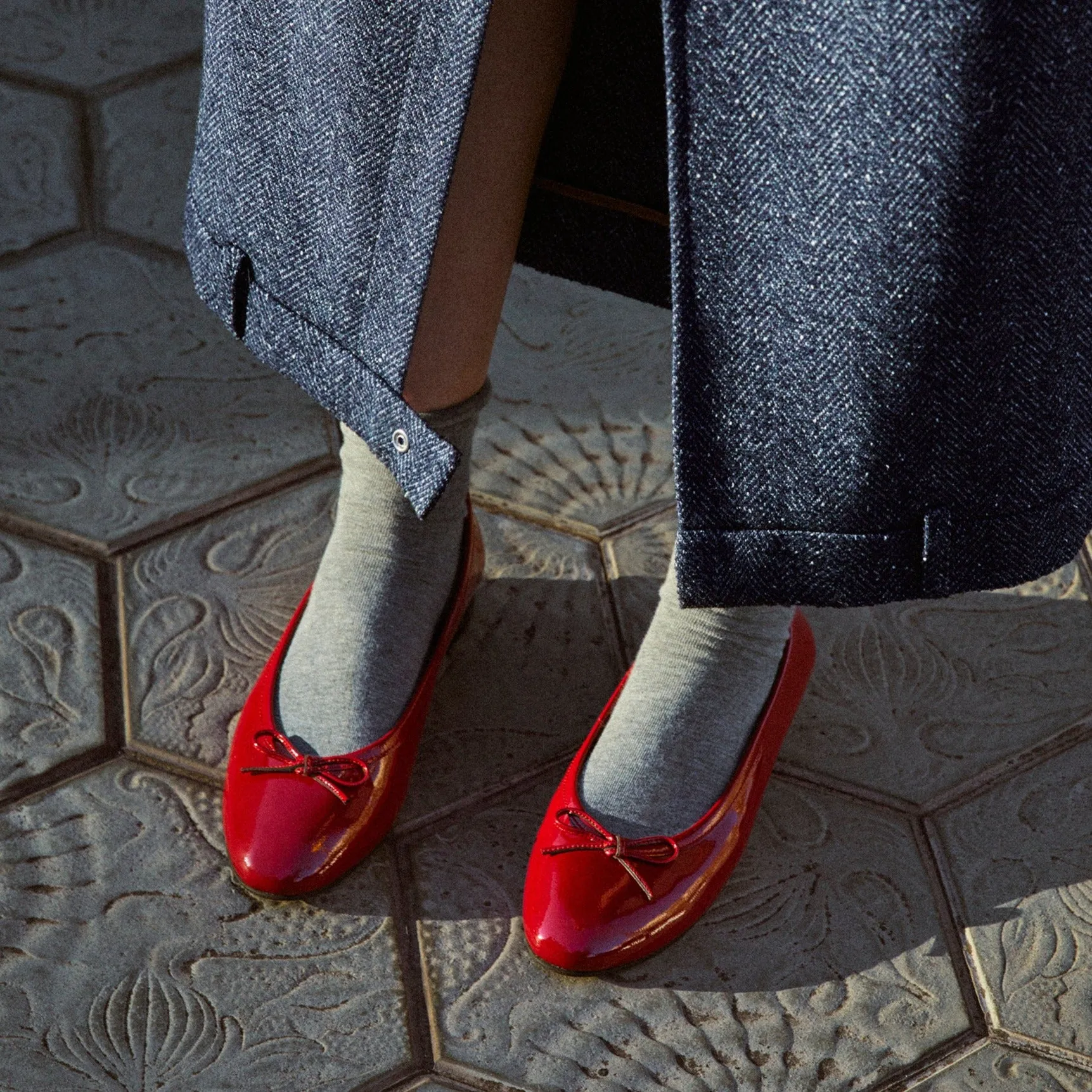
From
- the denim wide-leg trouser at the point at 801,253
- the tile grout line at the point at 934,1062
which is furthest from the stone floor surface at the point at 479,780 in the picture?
the denim wide-leg trouser at the point at 801,253

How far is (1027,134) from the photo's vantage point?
23.3 inches

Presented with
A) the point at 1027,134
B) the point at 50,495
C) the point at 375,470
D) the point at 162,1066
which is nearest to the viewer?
the point at 1027,134

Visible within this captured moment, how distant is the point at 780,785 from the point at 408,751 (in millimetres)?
304

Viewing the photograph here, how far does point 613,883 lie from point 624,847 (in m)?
0.03

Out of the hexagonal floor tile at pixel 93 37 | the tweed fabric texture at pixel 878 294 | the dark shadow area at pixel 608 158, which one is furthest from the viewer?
the hexagonal floor tile at pixel 93 37

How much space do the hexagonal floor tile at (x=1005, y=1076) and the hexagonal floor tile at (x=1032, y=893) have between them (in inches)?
0.7

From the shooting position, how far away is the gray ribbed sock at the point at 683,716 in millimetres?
922

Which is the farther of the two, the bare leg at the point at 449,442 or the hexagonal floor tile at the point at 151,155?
the hexagonal floor tile at the point at 151,155

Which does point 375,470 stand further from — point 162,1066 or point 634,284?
point 162,1066

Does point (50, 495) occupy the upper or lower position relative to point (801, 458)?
lower

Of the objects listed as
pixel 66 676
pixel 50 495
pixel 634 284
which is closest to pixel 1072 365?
pixel 634 284

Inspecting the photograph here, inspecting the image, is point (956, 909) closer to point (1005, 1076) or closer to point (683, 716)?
point (1005, 1076)

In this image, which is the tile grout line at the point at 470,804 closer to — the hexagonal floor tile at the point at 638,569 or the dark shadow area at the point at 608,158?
the hexagonal floor tile at the point at 638,569

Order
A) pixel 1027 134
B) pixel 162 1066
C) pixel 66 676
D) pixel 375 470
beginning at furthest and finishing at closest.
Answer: pixel 66 676, pixel 375 470, pixel 162 1066, pixel 1027 134
